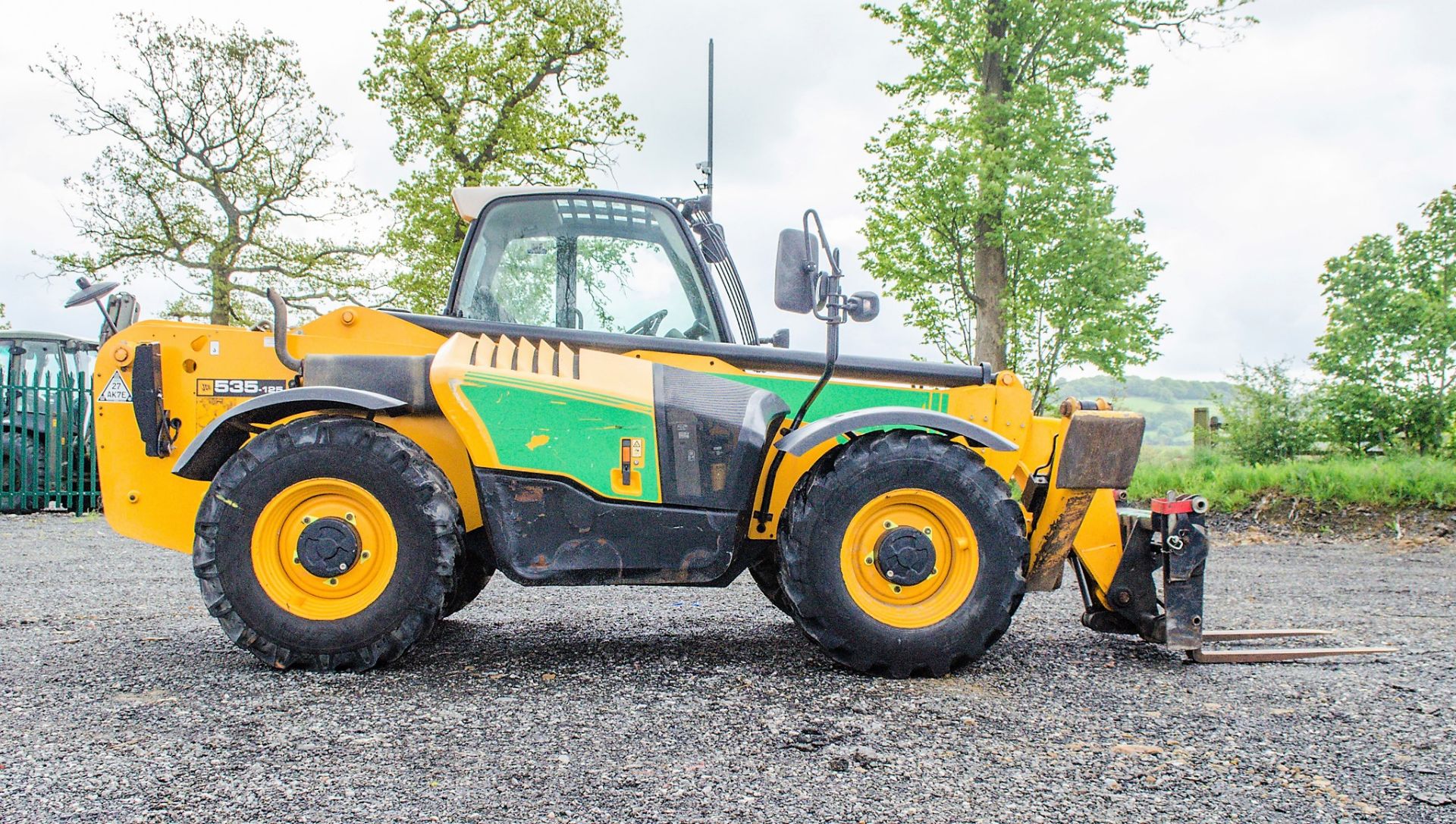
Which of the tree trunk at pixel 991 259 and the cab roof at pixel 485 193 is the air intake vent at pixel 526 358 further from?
the tree trunk at pixel 991 259

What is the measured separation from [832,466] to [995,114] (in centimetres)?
1303

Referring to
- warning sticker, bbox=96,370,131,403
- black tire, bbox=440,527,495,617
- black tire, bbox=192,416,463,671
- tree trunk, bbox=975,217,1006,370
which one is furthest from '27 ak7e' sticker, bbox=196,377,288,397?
tree trunk, bbox=975,217,1006,370

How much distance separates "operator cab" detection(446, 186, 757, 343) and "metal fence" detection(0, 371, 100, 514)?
10.0 meters

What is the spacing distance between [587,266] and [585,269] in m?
0.02

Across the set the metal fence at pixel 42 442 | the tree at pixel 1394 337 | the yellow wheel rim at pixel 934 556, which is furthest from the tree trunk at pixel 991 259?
the metal fence at pixel 42 442

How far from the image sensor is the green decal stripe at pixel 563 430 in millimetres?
3826

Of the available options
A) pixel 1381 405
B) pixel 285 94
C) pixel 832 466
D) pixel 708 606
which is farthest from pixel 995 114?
pixel 285 94

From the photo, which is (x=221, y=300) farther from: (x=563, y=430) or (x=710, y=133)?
(x=563, y=430)

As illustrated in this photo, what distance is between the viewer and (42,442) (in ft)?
41.3

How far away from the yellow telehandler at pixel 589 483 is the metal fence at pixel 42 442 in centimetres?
966

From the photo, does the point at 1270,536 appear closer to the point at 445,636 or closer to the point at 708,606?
the point at 708,606

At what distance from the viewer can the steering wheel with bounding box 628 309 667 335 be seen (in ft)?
14.6

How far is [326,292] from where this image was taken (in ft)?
67.6

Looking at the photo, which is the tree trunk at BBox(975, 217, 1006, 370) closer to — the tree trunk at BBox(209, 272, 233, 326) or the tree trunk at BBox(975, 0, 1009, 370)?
the tree trunk at BBox(975, 0, 1009, 370)
